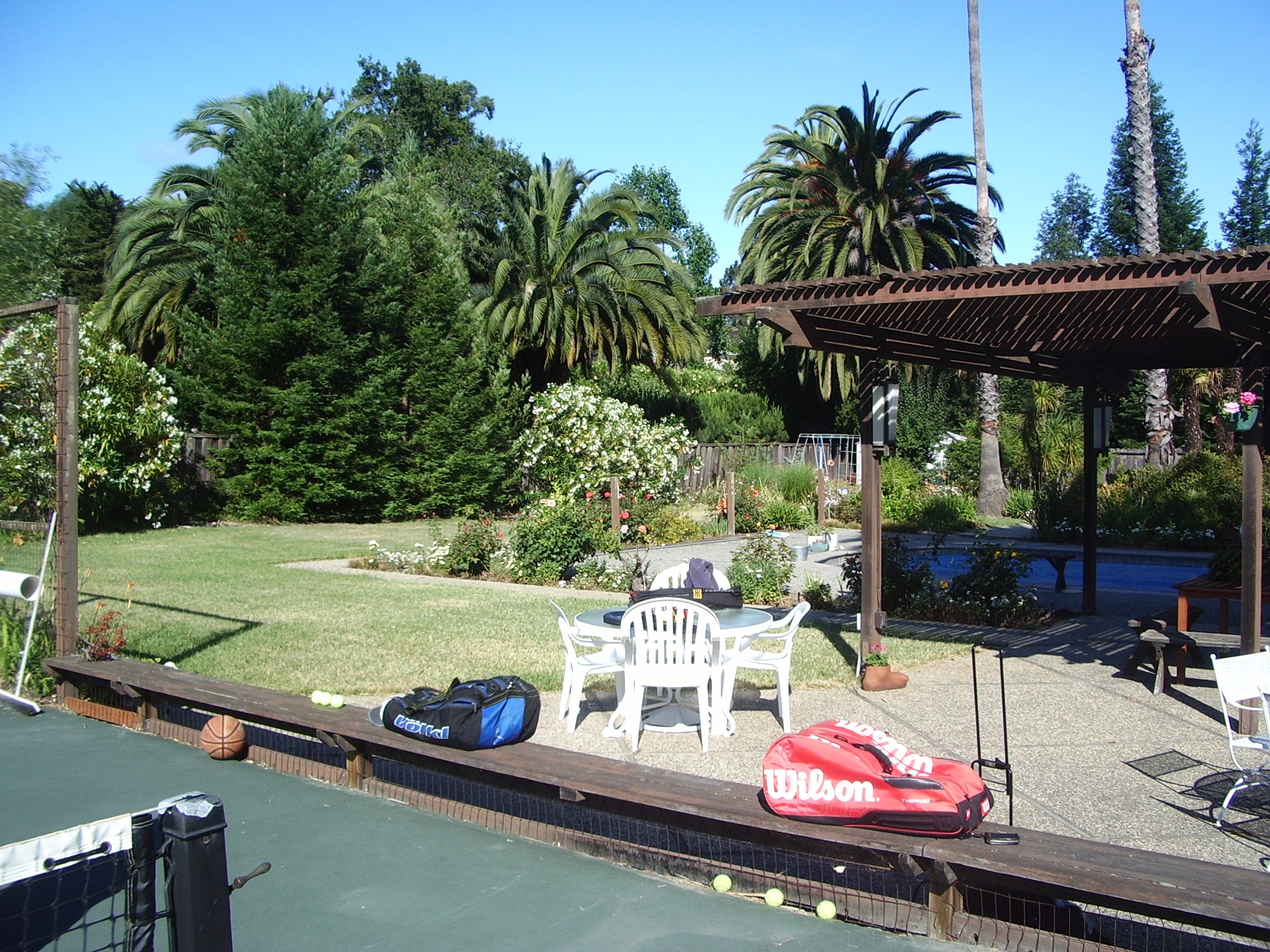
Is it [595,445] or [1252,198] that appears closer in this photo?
[595,445]

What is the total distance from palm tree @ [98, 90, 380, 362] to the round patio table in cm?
1983

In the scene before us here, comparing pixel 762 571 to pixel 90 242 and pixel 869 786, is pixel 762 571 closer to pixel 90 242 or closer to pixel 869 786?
pixel 869 786

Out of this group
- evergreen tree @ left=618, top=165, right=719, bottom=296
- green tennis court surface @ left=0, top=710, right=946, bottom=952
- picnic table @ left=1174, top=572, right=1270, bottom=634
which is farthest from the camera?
evergreen tree @ left=618, top=165, right=719, bottom=296

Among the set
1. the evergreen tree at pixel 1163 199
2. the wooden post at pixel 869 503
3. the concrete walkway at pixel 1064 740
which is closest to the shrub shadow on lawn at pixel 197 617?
the concrete walkway at pixel 1064 740

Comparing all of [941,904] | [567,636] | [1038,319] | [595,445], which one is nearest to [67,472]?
[567,636]

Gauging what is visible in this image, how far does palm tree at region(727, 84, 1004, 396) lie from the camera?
2528 centimetres

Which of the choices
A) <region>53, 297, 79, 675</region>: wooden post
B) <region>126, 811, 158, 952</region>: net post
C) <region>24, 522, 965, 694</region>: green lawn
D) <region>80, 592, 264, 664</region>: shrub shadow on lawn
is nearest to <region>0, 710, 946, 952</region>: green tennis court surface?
<region>126, 811, 158, 952</region>: net post

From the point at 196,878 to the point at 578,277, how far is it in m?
24.2

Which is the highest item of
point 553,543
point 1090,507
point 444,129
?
point 444,129

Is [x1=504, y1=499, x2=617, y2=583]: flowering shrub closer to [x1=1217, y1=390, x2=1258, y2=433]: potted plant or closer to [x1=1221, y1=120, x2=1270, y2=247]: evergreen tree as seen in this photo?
[x1=1217, y1=390, x2=1258, y2=433]: potted plant

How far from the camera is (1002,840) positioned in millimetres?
3814

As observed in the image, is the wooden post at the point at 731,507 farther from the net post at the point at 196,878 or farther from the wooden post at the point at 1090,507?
the net post at the point at 196,878

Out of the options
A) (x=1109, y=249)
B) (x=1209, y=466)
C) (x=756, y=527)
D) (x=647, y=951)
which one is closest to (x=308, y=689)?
(x=647, y=951)

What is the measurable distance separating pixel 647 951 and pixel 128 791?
3.30m
